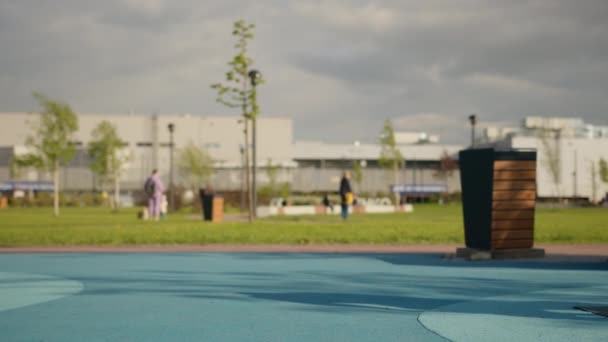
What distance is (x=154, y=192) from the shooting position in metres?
24.7

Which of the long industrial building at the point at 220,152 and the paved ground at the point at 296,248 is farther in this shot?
the long industrial building at the point at 220,152

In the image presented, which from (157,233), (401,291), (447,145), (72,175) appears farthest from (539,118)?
(401,291)

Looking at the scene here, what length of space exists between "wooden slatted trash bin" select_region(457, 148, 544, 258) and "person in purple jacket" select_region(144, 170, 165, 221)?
49.6 feet

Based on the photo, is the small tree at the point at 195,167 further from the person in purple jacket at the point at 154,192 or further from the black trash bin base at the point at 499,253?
the black trash bin base at the point at 499,253

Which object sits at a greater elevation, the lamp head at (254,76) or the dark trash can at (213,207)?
the lamp head at (254,76)

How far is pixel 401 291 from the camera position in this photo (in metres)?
7.76

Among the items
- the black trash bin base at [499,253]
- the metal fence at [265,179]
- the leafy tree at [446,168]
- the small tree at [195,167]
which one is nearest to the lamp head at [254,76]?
the black trash bin base at [499,253]

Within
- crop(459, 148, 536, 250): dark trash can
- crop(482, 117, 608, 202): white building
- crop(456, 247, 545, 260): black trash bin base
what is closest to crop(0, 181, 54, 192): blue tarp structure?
crop(482, 117, 608, 202): white building

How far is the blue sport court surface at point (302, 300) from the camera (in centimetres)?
538

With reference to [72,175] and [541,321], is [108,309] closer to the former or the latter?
[541,321]

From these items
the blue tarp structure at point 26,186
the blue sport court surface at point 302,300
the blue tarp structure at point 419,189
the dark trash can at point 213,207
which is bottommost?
the blue sport court surface at point 302,300

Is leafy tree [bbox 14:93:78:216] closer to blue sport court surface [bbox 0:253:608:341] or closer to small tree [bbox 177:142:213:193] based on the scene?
small tree [bbox 177:142:213:193]

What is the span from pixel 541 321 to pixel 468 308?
893 mm

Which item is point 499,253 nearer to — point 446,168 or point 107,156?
point 107,156
